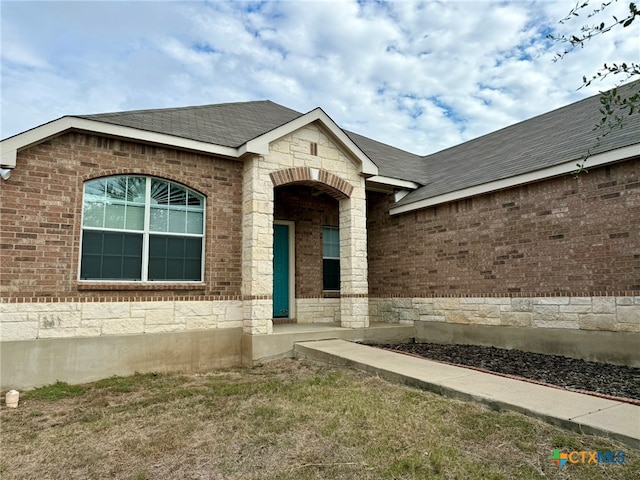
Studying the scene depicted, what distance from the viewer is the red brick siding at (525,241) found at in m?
6.86

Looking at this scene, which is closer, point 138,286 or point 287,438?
point 287,438

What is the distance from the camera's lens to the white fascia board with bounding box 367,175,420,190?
1021 cm

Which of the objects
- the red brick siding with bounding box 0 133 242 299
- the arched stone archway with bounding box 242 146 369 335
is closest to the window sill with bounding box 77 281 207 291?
the red brick siding with bounding box 0 133 242 299

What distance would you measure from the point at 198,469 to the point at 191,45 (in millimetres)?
10847

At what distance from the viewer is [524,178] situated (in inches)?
317

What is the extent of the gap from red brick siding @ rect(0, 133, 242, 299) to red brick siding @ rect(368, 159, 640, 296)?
5.06 metres

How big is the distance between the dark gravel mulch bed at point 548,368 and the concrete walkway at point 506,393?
3.04ft

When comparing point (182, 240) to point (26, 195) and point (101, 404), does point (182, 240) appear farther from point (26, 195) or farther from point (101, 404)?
point (101, 404)

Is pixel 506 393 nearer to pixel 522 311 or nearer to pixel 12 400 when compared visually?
pixel 522 311

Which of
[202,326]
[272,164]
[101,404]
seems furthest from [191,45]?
[101,404]

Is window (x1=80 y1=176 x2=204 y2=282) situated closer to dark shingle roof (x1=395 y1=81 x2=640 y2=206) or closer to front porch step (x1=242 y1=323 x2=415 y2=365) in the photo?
front porch step (x1=242 y1=323 x2=415 y2=365)

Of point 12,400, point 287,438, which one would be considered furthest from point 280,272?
point 287,438

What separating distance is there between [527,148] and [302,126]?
5118mm

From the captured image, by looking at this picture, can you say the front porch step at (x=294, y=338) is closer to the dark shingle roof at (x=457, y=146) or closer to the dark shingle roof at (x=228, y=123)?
the dark shingle roof at (x=457, y=146)
